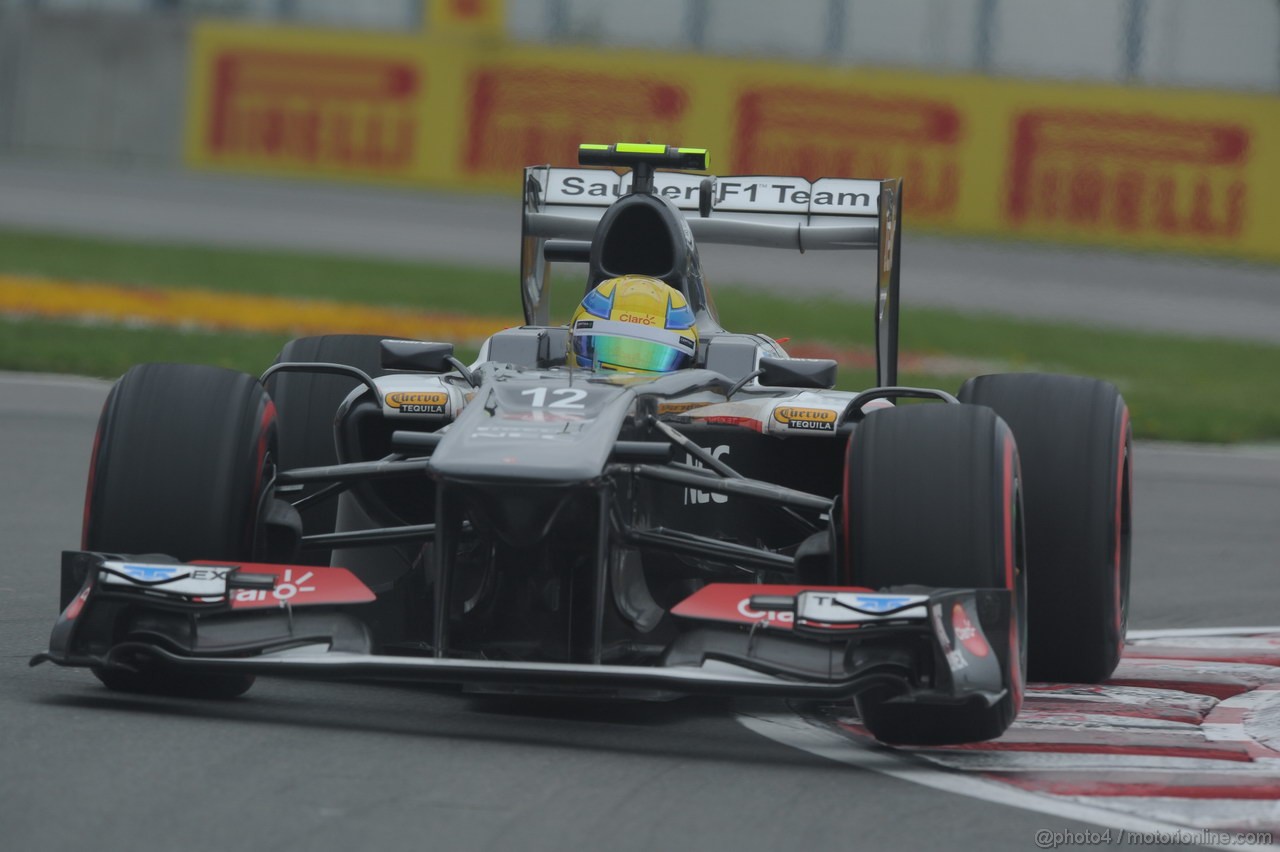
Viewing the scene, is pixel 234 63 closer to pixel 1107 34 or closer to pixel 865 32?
pixel 865 32

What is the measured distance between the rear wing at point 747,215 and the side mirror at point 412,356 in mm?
1743

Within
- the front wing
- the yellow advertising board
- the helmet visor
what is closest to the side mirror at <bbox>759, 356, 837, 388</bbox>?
the helmet visor

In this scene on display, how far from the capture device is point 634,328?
7.47 metres

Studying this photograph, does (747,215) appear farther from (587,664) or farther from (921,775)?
(921,775)

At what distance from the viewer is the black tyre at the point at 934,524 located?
5844 millimetres

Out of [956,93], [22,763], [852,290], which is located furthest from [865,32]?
[22,763]

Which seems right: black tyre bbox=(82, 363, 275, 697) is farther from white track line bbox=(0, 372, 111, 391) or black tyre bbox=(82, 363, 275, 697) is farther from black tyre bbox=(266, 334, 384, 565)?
white track line bbox=(0, 372, 111, 391)

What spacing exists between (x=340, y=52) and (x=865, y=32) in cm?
813

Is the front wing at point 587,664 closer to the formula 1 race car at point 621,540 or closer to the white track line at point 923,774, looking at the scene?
the formula 1 race car at point 621,540

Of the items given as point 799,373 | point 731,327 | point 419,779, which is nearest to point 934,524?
point 799,373

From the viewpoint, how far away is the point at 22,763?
517 cm

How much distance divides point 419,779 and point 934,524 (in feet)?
5.43

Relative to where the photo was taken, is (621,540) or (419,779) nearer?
(419,779)

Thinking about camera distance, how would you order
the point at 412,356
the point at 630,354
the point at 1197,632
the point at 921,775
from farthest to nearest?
the point at 1197,632, the point at 630,354, the point at 412,356, the point at 921,775
